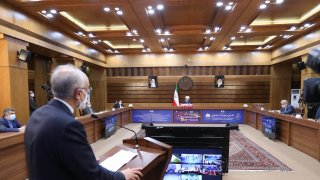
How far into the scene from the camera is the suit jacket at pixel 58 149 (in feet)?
3.19

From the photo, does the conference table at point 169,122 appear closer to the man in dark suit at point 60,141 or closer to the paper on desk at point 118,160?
the paper on desk at point 118,160

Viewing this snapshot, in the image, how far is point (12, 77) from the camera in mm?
4906

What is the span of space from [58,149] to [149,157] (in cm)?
71

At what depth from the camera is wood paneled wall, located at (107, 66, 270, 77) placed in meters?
10.8

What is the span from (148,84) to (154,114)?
254 centimetres

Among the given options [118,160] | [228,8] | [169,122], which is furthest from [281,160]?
[169,122]

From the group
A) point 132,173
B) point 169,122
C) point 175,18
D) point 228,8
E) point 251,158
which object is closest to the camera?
point 132,173

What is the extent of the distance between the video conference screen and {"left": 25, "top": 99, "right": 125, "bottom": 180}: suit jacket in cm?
221

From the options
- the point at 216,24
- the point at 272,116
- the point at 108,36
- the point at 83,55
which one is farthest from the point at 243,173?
the point at 83,55

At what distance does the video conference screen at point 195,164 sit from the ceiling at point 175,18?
3435mm

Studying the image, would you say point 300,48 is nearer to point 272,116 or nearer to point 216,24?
point 272,116

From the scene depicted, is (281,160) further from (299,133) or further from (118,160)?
(118,160)

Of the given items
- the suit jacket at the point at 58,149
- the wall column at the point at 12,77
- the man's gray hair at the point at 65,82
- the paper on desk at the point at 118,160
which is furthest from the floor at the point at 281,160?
the man's gray hair at the point at 65,82

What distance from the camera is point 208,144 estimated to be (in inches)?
128
